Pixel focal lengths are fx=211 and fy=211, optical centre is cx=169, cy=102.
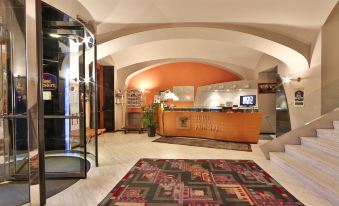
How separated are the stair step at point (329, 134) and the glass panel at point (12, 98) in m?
5.78

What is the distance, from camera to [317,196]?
3180 millimetres

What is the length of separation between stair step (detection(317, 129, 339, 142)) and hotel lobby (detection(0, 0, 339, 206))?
0.07ft

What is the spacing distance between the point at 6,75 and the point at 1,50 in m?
0.46

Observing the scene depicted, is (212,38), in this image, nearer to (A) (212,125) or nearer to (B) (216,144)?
(A) (212,125)

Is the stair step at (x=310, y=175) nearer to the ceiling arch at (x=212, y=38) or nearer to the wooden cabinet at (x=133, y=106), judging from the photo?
the ceiling arch at (x=212, y=38)

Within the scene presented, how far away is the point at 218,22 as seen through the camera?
555 centimetres

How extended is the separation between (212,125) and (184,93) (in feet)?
12.3

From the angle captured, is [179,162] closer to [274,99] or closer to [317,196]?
[317,196]

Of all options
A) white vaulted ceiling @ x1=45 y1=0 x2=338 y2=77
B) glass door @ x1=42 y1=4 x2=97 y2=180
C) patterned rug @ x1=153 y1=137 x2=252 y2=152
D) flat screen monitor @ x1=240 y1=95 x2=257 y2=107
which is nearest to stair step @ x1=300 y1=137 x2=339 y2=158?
patterned rug @ x1=153 y1=137 x2=252 y2=152

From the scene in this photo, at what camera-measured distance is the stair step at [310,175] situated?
9.89 feet

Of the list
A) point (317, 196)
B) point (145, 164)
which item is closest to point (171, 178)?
point (145, 164)

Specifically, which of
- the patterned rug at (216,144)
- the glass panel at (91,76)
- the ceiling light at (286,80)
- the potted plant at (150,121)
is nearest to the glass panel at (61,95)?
the glass panel at (91,76)

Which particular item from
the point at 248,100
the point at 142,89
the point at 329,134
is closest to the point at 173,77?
the point at 142,89

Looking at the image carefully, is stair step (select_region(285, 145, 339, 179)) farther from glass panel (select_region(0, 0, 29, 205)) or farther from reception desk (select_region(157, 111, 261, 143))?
glass panel (select_region(0, 0, 29, 205))
